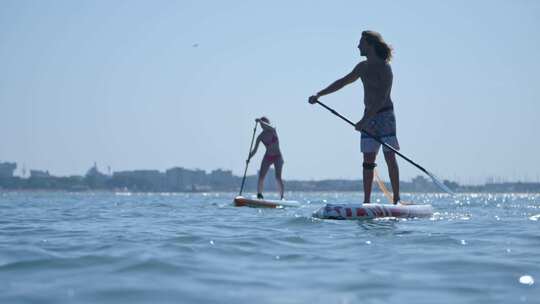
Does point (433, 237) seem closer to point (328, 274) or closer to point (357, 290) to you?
point (328, 274)

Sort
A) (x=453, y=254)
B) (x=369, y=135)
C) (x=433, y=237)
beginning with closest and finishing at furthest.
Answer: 1. (x=453, y=254)
2. (x=433, y=237)
3. (x=369, y=135)

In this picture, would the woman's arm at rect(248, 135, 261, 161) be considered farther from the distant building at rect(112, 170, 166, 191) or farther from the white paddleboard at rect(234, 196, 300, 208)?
the distant building at rect(112, 170, 166, 191)

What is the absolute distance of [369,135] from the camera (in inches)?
394

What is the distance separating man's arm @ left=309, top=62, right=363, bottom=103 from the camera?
396 inches

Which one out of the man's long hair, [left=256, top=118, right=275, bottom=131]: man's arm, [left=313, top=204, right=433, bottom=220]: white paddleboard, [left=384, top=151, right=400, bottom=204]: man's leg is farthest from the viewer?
[left=256, top=118, right=275, bottom=131]: man's arm

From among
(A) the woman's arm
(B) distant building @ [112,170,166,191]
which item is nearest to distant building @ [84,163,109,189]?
(B) distant building @ [112,170,166,191]

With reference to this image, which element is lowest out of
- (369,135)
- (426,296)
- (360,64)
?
(426,296)

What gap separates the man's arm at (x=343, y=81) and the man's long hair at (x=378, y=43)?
31cm

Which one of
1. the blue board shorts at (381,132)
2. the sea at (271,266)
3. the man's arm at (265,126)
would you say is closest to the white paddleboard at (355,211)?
the blue board shorts at (381,132)

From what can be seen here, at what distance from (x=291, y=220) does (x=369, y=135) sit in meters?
1.82

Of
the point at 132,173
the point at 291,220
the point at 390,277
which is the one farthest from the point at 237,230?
the point at 132,173

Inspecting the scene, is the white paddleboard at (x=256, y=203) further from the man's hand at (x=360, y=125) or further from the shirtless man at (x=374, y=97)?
the man's hand at (x=360, y=125)

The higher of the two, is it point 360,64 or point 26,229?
point 360,64

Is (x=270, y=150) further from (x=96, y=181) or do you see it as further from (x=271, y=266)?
(x=96, y=181)
